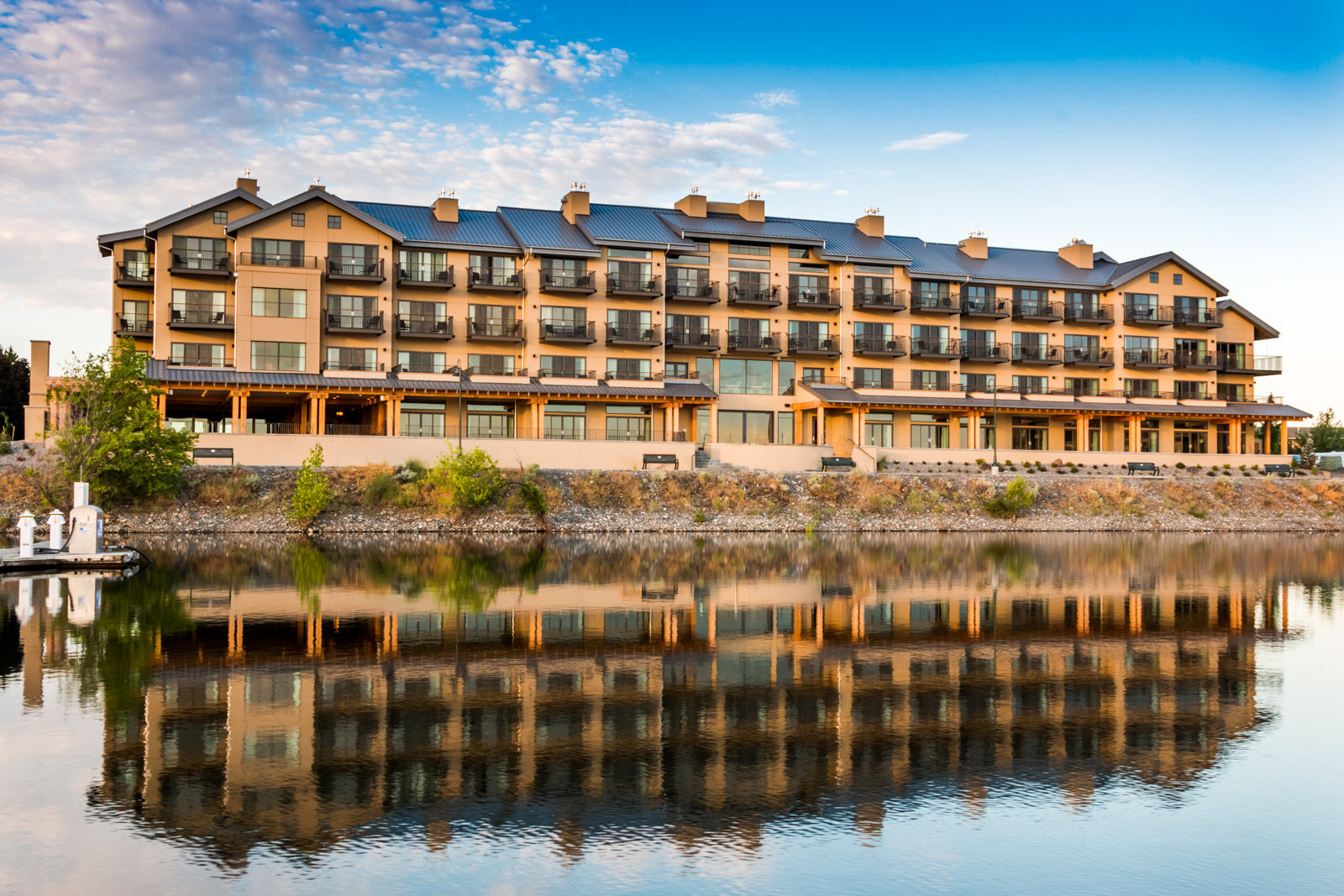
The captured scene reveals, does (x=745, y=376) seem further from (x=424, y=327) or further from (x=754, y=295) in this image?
(x=424, y=327)

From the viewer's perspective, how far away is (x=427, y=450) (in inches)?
2021

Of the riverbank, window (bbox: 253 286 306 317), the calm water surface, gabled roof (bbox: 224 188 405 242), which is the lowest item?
the calm water surface

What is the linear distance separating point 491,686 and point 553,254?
47894 millimetres

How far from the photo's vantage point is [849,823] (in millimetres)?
9328

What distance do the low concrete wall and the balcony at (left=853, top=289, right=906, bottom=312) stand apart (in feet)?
57.6

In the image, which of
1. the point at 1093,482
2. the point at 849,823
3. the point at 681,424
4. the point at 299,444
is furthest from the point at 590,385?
the point at 849,823

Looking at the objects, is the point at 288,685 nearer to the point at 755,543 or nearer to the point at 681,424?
the point at 755,543

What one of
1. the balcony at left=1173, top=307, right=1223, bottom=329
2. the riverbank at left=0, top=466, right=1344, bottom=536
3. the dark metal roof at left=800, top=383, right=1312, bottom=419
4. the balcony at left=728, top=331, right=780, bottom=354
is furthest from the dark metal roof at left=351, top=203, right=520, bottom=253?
the balcony at left=1173, top=307, right=1223, bottom=329

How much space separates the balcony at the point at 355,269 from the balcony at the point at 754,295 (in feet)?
69.5

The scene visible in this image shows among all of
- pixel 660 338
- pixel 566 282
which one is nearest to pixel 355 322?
pixel 566 282

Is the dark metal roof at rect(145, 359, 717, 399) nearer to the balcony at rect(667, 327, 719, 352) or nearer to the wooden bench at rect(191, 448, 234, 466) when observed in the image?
the balcony at rect(667, 327, 719, 352)

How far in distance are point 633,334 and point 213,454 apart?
2445 cm

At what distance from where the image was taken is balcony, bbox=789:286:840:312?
65.4m

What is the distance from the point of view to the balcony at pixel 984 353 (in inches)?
2714
